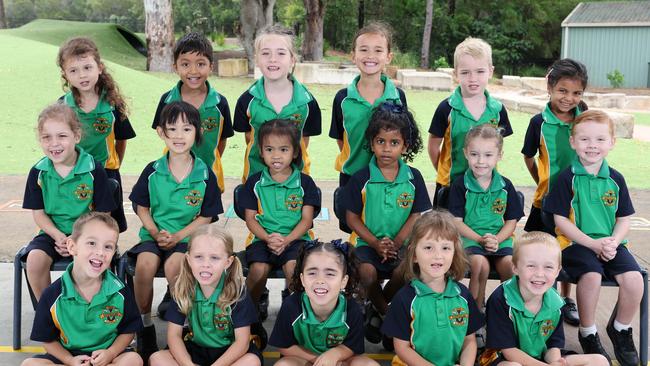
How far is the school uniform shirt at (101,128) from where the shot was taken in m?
4.77

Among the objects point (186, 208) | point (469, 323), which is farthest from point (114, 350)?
point (469, 323)

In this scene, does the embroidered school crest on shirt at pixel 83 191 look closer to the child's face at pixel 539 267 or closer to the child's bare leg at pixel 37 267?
A: the child's bare leg at pixel 37 267

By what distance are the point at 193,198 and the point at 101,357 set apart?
3.53ft

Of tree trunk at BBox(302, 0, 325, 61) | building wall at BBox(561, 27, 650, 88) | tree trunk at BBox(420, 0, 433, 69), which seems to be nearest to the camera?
tree trunk at BBox(302, 0, 325, 61)

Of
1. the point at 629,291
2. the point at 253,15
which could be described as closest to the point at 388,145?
the point at 629,291

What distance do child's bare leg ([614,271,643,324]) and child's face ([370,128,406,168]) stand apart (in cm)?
137

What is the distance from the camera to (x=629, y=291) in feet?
13.1

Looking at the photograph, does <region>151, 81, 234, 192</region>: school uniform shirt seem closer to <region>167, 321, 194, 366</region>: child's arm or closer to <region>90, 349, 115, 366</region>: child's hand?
<region>167, 321, 194, 366</region>: child's arm

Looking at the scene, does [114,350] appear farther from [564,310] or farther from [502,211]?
[564,310]

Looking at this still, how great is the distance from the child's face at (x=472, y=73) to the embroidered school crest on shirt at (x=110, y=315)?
2.46 metres

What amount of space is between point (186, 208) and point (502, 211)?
5.96 ft

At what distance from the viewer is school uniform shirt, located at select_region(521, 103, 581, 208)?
4.61 m

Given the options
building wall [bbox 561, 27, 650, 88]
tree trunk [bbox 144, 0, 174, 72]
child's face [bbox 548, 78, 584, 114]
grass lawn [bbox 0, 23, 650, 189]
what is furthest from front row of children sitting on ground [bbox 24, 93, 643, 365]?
building wall [bbox 561, 27, 650, 88]

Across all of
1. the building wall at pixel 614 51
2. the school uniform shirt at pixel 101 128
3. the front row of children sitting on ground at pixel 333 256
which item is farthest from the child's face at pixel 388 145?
the building wall at pixel 614 51
